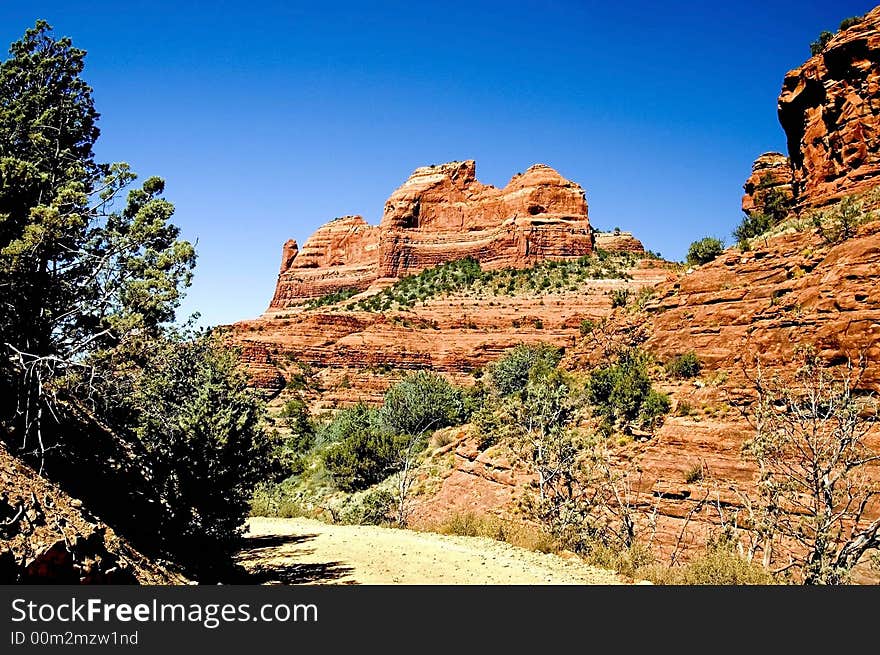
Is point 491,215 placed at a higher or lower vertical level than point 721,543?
higher

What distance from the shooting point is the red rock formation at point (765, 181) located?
39.1 m

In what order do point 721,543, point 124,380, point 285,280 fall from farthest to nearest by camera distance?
point 285,280 < point 721,543 < point 124,380

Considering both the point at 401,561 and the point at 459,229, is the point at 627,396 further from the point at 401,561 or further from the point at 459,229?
the point at 459,229

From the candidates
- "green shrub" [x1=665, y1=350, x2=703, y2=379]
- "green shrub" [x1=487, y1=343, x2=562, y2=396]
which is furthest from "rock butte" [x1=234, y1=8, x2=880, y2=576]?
"green shrub" [x1=487, y1=343, x2=562, y2=396]

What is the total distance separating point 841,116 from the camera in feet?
84.3

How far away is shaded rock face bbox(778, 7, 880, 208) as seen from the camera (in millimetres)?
24328

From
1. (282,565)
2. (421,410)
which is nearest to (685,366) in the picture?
(282,565)

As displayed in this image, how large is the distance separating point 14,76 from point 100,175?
264cm

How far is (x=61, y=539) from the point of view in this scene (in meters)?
6.88

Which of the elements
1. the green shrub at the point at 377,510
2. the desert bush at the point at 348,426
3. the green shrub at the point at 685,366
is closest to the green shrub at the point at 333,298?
the desert bush at the point at 348,426

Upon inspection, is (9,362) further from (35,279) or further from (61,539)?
(61,539)

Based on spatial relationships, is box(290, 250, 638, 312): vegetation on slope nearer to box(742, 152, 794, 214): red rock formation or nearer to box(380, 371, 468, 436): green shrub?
box(742, 152, 794, 214): red rock formation

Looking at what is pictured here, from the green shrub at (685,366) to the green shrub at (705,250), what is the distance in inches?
303

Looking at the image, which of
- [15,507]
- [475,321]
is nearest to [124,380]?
[15,507]
